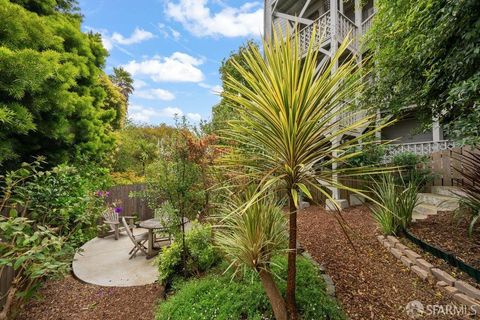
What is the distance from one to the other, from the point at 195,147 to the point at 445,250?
3.53 m

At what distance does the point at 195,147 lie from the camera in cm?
320

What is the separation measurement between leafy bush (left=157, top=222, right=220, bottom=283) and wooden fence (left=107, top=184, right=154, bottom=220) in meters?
4.67

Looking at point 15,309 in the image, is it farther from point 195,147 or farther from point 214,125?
point 214,125

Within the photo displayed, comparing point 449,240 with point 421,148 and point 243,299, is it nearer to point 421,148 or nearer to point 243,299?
point 243,299

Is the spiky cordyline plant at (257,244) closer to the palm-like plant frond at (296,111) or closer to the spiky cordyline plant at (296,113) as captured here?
the spiky cordyline plant at (296,113)

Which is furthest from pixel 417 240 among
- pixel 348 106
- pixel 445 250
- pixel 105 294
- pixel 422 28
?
pixel 105 294

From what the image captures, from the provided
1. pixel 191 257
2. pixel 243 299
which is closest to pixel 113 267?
pixel 191 257

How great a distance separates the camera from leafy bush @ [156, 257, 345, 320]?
2.12 meters

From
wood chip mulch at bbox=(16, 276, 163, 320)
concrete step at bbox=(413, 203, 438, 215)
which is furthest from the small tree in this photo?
concrete step at bbox=(413, 203, 438, 215)

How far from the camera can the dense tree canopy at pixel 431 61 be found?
8.17 feet

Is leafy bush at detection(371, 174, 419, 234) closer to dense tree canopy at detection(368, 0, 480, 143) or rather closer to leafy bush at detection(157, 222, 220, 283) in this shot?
dense tree canopy at detection(368, 0, 480, 143)

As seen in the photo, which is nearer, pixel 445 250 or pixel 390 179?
pixel 445 250

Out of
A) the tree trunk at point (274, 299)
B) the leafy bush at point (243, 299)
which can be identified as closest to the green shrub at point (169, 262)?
the leafy bush at point (243, 299)

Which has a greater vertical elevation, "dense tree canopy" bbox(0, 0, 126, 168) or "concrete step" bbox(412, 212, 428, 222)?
"dense tree canopy" bbox(0, 0, 126, 168)
